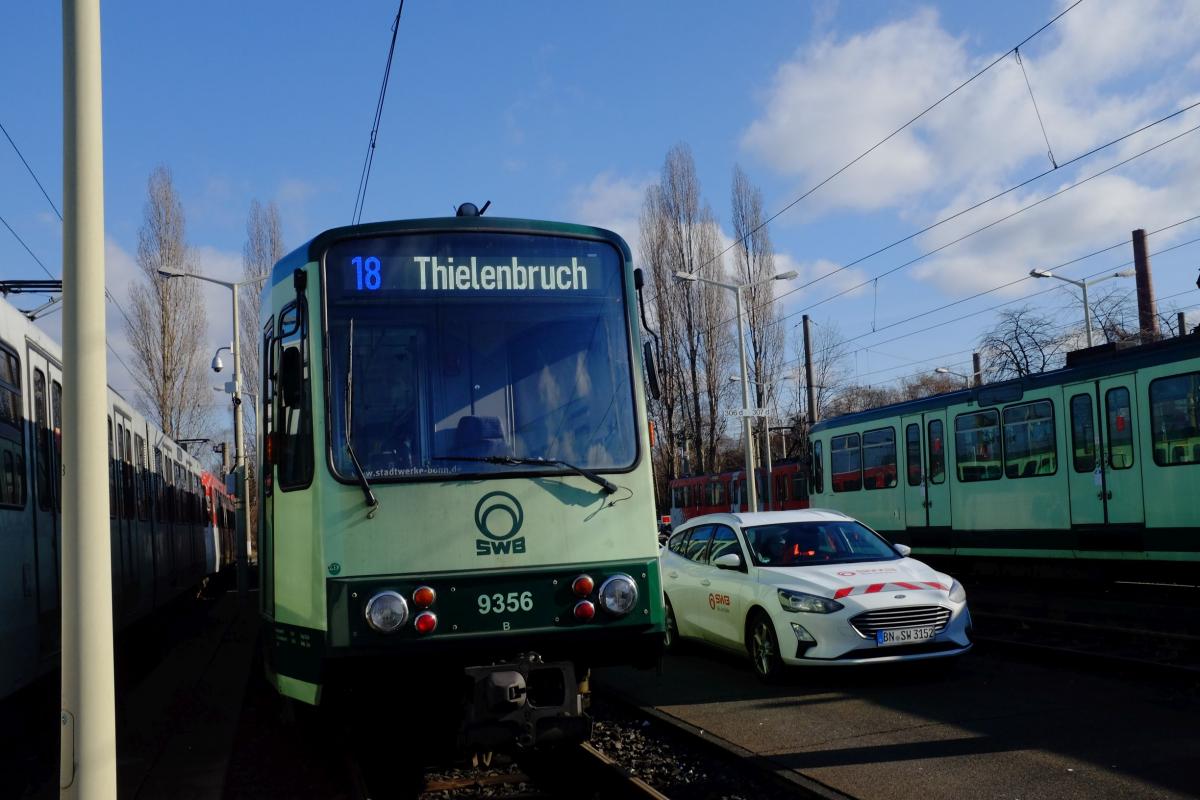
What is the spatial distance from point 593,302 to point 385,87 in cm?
565

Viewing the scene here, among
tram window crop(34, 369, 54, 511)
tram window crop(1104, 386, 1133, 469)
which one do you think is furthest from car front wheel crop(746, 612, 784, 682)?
tram window crop(1104, 386, 1133, 469)

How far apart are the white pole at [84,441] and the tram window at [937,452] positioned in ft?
55.5

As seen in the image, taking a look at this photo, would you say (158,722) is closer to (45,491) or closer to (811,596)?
(45,491)

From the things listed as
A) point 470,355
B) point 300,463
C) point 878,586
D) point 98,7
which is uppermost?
point 98,7

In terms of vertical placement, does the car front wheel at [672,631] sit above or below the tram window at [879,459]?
below

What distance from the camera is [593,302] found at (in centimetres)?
678

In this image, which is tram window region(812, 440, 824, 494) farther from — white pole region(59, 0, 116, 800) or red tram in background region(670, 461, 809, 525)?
white pole region(59, 0, 116, 800)

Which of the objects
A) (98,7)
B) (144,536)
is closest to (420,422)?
(98,7)

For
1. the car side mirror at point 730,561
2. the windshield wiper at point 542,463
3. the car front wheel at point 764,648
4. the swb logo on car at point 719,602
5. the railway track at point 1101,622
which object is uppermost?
the windshield wiper at point 542,463

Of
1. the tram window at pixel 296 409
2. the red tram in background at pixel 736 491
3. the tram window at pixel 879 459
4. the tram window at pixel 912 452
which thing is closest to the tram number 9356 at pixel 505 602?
the tram window at pixel 296 409

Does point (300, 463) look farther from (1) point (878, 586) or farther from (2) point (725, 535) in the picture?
(2) point (725, 535)

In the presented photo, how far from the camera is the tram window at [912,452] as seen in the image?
20.5 m

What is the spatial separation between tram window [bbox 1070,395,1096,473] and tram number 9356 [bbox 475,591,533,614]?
40.4ft

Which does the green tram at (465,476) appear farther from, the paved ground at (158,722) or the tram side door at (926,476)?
the tram side door at (926,476)
